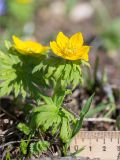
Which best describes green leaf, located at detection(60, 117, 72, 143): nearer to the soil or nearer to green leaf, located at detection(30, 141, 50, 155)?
green leaf, located at detection(30, 141, 50, 155)

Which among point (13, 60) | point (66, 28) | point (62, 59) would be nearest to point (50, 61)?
point (62, 59)

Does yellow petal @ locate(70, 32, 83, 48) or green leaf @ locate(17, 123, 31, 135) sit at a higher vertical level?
yellow petal @ locate(70, 32, 83, 48)

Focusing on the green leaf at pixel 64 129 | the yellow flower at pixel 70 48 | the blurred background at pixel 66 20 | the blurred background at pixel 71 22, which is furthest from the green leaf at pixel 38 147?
the blurred background at pixel 66 20

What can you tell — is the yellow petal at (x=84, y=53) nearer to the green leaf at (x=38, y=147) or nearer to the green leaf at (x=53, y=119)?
the green leaf at (x=53, y=119)

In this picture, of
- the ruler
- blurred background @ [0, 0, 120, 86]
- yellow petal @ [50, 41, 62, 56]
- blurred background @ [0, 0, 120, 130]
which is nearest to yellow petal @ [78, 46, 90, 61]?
yellow petal @ [50, 41, 62, 56]

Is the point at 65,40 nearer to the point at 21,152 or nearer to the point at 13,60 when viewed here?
the point at 13,60

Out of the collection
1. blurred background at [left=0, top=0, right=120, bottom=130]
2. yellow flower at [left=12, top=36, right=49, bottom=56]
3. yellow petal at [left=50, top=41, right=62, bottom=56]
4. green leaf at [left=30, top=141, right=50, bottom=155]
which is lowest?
green leaf at [left=30, top=141, right=50, bottom=155]

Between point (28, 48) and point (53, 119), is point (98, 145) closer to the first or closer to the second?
point (53, 119)
